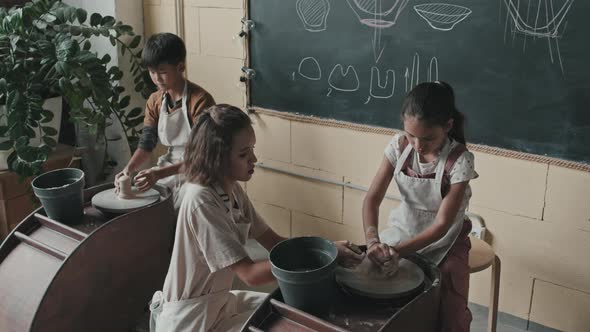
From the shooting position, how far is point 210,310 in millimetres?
1747

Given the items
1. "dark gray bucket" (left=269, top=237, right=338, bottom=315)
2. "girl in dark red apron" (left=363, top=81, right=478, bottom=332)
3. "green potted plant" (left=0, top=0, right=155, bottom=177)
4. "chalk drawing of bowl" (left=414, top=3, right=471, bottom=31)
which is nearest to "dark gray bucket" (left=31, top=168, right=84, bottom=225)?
"green potted plant" (left=0, top=0, right=155, bottom=177)

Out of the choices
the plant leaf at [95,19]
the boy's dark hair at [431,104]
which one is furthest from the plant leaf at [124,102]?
the boy's dark hair at [431,104]

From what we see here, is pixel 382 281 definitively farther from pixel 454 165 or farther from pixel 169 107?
pixel 169 107

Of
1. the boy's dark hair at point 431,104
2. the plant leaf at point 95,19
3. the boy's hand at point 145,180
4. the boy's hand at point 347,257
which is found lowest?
the boy's hand at point 347,257

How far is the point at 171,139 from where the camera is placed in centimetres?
277

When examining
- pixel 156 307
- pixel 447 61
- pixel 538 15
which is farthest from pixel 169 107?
pixel 538 15

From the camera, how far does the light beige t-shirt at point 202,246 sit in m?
1.65

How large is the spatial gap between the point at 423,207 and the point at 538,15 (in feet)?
2.85

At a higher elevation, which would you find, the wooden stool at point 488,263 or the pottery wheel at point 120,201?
the pottery wheel at point 120,201

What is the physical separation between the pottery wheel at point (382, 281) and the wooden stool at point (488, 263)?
1.53 ft

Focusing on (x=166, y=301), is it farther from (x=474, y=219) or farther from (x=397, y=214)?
(x=474, y=219)

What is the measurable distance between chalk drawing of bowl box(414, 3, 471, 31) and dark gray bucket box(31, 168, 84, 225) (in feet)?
5.00

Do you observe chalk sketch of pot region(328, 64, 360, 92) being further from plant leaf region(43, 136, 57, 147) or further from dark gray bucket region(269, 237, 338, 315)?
plant leaf region(43, 136, 57, 147)

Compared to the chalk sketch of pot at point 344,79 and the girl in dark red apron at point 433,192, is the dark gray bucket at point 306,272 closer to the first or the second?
the girl in dark red apron at point 433,192
